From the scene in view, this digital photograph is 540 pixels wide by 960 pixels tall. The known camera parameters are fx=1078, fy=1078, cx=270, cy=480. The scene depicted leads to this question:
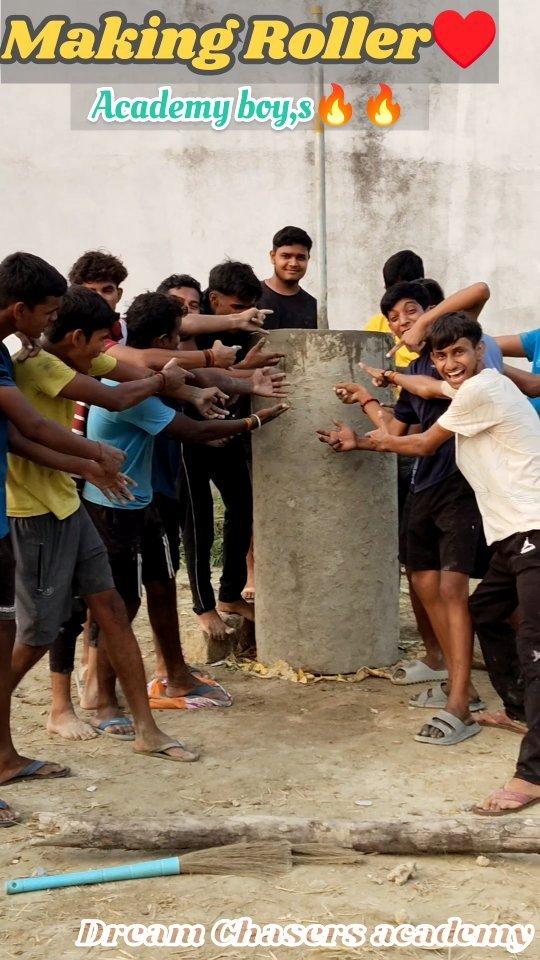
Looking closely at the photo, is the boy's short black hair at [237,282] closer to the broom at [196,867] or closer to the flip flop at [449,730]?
the flip flop at [449,730]

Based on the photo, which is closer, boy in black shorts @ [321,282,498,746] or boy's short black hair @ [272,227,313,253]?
boy in black shorts @ [321,282,498,746]

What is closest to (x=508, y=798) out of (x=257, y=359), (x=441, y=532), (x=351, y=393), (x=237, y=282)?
(x=441, y=532)

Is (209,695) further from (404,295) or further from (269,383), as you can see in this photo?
(404,295)

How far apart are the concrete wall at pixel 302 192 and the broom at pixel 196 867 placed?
8532 millimetres

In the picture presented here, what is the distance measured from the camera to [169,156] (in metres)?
11.1

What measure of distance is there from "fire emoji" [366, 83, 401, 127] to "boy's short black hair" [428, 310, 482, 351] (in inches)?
203

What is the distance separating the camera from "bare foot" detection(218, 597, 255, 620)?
608cm

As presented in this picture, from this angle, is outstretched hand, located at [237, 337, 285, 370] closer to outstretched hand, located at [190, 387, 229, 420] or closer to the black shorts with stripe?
outstretched hand, located at [190, 387, 229, 420]

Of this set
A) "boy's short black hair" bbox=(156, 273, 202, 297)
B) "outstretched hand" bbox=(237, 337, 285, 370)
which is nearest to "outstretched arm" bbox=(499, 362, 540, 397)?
"outstretched hand" bbox=(237, 337, 285, 370)

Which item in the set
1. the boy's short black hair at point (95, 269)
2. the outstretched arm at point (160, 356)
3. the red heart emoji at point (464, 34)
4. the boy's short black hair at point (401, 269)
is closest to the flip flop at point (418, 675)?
the outstretched arm at point (160, 356)

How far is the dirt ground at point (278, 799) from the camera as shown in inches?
117

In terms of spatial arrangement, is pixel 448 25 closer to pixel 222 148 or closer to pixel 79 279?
pixel 222 148

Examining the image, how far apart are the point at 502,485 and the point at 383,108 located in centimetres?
673

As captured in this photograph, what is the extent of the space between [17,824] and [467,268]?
8949mm
